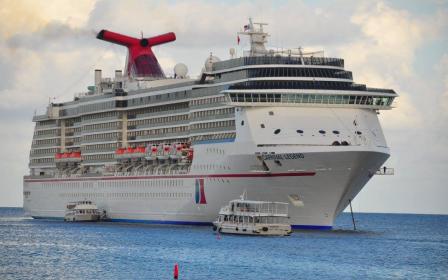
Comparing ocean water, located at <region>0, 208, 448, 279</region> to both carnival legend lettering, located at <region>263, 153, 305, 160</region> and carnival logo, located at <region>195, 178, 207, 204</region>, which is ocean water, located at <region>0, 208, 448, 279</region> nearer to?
carnival logo, located at <region>195, 178, 207, 204</region>

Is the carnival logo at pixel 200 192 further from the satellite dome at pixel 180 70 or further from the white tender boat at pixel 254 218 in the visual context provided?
the satellite dome at pixel 180 70

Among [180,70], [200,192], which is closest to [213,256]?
[200,192]

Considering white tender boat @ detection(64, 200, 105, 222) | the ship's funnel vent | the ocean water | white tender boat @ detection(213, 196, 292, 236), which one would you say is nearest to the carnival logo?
the ocean water

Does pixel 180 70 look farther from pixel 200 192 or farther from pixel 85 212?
pixel 200 192

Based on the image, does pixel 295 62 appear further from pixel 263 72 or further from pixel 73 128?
pixel 73 128

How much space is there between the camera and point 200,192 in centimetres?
8850

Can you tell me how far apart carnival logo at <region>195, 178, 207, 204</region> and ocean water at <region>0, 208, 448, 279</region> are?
2.31m

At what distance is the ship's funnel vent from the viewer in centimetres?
11056

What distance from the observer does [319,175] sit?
256ft

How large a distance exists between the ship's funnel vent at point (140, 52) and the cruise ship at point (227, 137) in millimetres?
124

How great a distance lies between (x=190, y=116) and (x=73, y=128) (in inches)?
A: 1126

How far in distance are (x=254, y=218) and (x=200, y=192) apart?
1014 centimetres

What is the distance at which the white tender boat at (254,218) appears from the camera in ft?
257

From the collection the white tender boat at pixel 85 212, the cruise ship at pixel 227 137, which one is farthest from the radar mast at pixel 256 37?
the white tender boat at pixel 85 212
